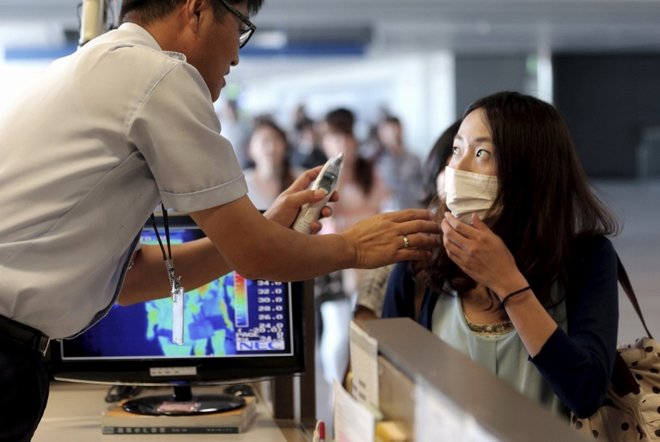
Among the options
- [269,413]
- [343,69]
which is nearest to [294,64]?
[343,69]

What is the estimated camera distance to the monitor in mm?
2539

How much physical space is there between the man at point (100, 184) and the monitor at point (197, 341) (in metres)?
0.67

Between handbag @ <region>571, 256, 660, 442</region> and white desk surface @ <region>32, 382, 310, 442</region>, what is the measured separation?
27.7 inches

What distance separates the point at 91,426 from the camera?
259cm

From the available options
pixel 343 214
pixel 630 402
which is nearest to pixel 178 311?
pixel 630 402

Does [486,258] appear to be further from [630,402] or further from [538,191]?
[630,402]

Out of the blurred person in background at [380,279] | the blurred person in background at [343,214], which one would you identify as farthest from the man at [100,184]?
the blurred person in background at [343,214]

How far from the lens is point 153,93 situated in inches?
67.4

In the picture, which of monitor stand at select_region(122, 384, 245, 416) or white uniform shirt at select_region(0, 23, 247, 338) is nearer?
white uniform shirt at select_region(0, 23, 247, 338)

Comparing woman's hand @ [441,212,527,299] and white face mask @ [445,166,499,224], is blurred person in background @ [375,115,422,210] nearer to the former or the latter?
white face mask @ [445,166,499,224]

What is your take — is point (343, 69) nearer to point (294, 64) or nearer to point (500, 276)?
point (294, 64)

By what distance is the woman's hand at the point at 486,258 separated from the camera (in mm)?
2020

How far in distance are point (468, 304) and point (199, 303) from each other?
2.29ft

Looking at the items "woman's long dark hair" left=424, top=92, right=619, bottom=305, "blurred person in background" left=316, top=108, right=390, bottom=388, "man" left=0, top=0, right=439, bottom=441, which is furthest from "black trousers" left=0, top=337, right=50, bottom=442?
"blurred person in background" left=316, top=108, right=390, bottom=388
